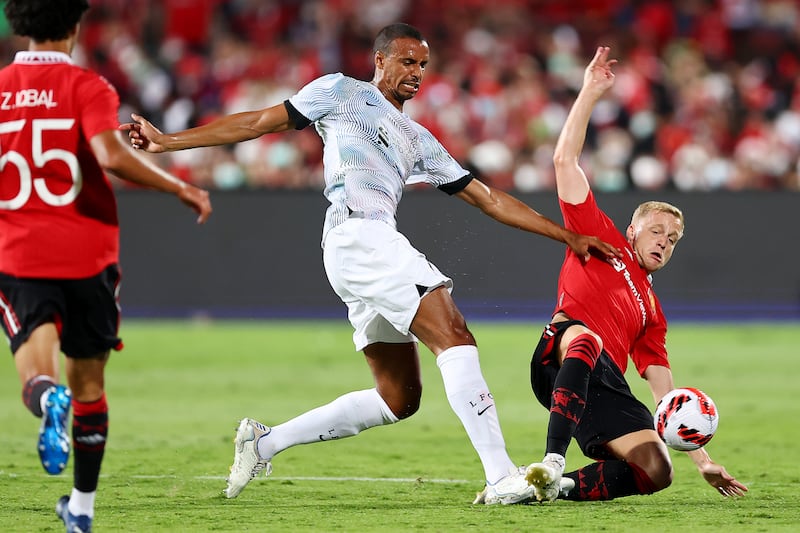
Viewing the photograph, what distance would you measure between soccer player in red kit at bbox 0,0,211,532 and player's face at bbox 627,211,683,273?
269cm

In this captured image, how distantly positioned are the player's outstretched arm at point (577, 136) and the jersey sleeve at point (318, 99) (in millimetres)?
1131

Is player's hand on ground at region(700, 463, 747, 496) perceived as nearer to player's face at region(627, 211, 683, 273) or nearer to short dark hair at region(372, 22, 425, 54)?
player's face at region(627, 211, 683, 273)

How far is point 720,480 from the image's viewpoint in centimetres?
623

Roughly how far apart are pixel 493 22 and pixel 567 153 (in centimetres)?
1372

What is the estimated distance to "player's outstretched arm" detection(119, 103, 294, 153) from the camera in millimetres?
5992

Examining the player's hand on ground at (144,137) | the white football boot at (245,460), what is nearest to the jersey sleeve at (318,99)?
the player's hand on ground at (144,137)

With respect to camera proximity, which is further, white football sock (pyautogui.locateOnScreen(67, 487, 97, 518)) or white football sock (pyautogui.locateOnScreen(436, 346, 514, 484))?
white football sock (pyautogui.locateOnScreen(436, 346, 514, 484))

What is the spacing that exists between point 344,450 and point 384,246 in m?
2.81

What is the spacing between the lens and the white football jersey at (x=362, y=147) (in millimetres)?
6230

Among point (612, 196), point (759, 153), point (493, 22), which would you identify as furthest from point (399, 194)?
point (493, 22)

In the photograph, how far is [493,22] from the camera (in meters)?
19.7

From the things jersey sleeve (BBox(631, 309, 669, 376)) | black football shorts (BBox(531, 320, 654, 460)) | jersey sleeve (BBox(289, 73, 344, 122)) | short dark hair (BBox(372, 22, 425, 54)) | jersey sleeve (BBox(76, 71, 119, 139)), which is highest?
short dark hair (BBox(372, 22, 425, 54))

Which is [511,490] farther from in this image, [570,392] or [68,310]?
[68,310]

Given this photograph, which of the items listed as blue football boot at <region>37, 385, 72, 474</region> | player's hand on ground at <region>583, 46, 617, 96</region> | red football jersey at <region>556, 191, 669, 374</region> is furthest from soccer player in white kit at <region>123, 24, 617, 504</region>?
blue football boot at <region>37, 385, 72, 474</region>
